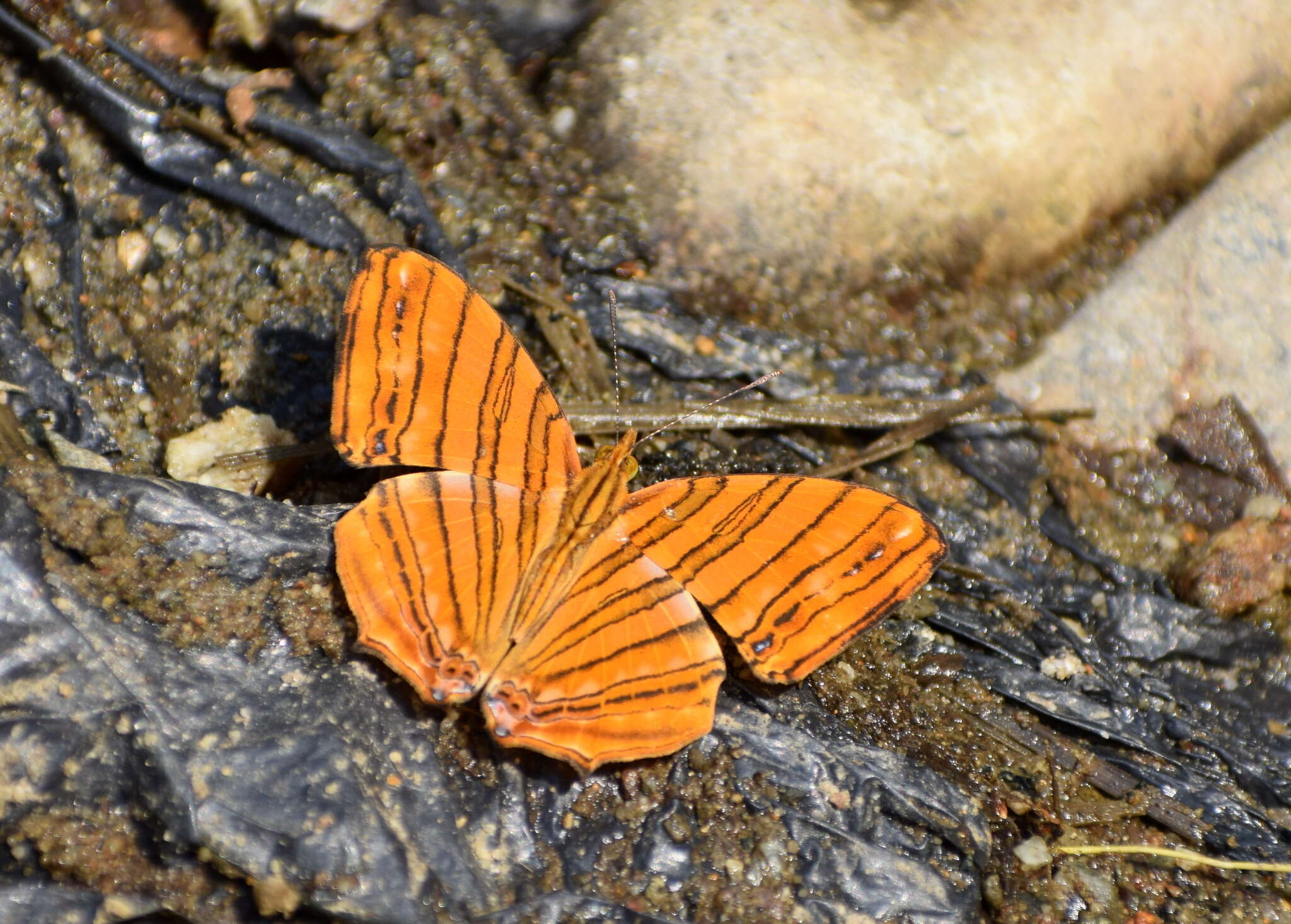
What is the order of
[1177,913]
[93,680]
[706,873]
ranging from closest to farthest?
[93,680] < [706,873] < [1177,913]

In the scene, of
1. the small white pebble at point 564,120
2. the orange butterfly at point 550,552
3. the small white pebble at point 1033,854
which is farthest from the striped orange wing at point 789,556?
the small white pebble at point 564,120

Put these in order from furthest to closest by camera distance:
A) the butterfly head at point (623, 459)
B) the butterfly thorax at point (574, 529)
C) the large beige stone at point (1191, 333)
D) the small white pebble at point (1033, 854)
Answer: the large beige stone at point (1191, 333)
the small white pebble at point (1033, 854)
the butterfly head at point (623, 459)
the butterfly thorax at point (574, 529)

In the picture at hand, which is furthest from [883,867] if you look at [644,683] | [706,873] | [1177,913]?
[1177,913]

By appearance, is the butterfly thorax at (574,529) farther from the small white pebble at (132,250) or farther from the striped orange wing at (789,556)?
the small white pebble at (132,250)

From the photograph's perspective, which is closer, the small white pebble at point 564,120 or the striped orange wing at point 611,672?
the striped orange wing at point 611,672

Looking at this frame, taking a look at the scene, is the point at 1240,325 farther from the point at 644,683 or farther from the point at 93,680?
the point at 93,680

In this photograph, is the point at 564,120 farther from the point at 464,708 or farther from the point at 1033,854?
the point at 1033,854

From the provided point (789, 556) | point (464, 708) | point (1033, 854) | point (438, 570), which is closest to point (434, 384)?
point (438, 570)

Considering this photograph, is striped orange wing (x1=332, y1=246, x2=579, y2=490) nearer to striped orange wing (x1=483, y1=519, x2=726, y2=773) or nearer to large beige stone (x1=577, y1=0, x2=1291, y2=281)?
striped orange wing (x1=483, y1=519, x2=726, y2=773)
